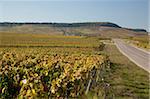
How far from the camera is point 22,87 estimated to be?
34.5ft

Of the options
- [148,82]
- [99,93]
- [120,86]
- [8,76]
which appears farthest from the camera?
[148,82]

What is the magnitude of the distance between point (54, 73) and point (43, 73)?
473mm

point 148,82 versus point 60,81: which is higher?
point 60,81

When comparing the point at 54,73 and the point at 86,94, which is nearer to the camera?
the point at 86,94

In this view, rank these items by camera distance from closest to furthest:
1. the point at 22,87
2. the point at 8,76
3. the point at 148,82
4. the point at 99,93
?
the point at 22,87 → the point at 8,76 → the point at 99,93 → the point at 148,82

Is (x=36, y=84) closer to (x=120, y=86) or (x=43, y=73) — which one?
(x=43, y=73)

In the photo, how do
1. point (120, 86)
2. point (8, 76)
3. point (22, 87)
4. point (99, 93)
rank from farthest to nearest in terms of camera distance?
point (120, 86)
point (99, 93)
point (8, 76)
point (22, 87)

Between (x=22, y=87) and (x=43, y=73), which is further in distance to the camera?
(x=43, y=73)

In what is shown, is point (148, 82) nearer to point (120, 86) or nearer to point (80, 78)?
point (120, 86)

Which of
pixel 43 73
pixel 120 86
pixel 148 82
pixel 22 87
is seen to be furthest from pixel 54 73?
pixel 148 82

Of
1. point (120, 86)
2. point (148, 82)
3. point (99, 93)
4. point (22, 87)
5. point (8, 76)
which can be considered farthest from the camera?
point (148, 82)

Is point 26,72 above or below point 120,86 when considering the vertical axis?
above

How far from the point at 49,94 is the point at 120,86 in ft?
24.3

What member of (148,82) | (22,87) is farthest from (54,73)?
(148,82)
